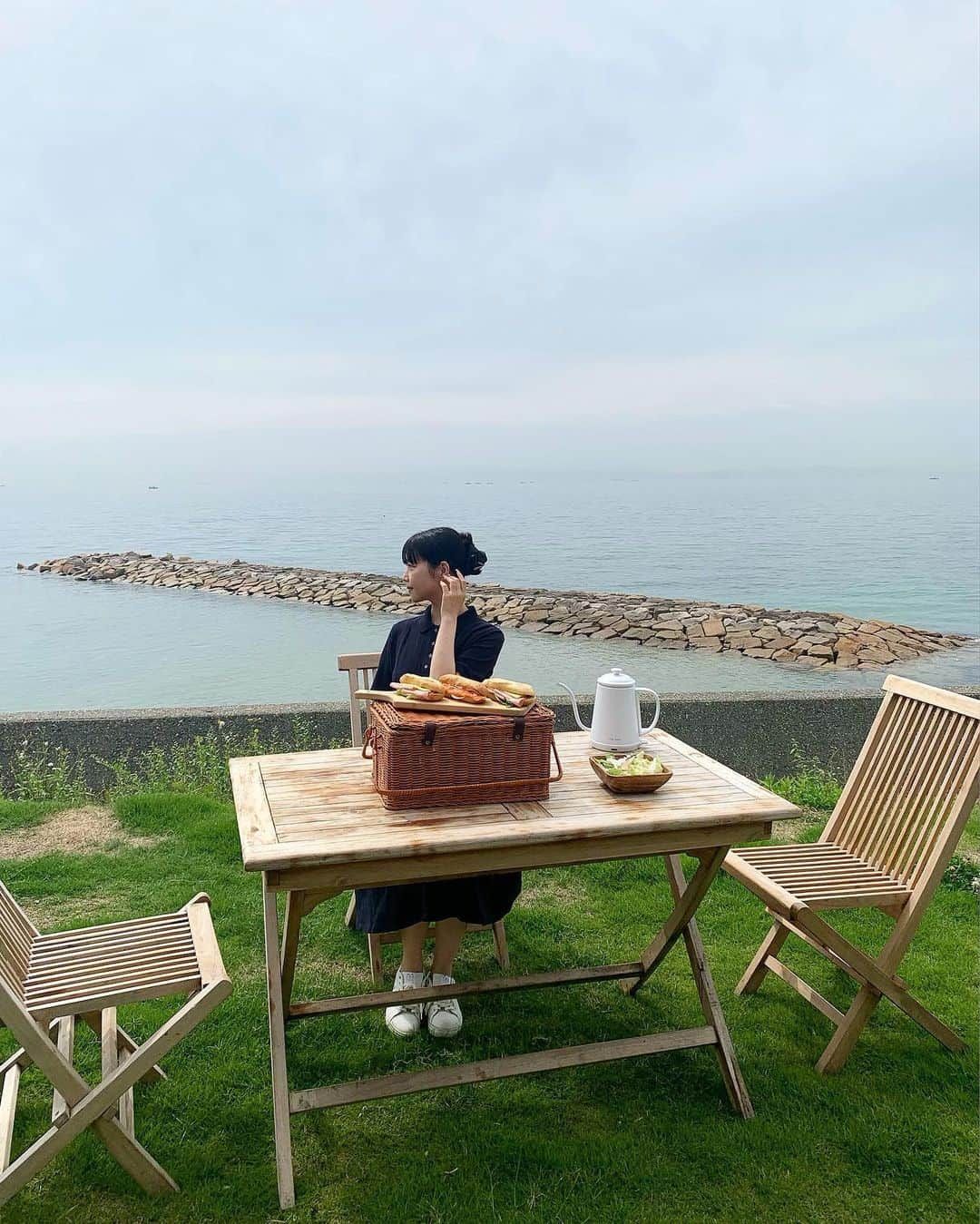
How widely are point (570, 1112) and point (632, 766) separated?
1.07 m

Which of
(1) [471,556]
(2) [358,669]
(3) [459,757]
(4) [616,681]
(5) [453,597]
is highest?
(1) [471,556]

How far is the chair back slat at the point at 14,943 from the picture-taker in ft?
8.14

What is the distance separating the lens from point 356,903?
157 inches

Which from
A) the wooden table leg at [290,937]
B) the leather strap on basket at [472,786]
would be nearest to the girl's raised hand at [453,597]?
the leather strap on basket at [472,786]

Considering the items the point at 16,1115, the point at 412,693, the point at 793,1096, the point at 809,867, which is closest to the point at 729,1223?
the point at 793,1096

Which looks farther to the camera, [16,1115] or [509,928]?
[509,928]

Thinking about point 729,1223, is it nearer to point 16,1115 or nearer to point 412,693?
point 412,693

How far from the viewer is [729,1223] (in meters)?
2.46

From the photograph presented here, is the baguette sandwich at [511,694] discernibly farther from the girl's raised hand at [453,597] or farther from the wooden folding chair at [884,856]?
the wooden folding chair at [884,856]

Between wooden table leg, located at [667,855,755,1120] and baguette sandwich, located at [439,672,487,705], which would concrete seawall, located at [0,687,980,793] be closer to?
wooden table leg, located at [667,855,755,1120]

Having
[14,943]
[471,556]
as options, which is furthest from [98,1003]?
[471,556]

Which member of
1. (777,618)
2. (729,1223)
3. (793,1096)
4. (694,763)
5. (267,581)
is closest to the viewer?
(729,1223)

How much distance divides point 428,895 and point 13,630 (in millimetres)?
19714

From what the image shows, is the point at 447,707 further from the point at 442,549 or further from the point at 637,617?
the point at 637,617
